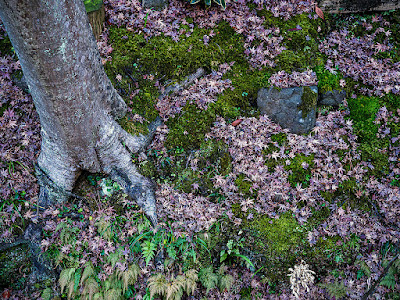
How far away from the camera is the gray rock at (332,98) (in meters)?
5.23

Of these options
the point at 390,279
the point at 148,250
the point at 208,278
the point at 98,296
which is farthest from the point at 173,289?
the point at 390,279

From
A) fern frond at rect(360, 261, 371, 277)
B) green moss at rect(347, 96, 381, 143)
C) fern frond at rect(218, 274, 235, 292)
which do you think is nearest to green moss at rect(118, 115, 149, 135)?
fern frond at rect(218, 274, 235, 292)

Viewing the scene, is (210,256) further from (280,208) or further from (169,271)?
(280,208)

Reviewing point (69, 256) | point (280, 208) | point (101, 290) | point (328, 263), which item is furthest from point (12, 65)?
point (328, 263)

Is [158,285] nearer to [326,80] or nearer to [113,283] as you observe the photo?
[113,283]

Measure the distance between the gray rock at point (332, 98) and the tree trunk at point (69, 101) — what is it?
11.1 ft

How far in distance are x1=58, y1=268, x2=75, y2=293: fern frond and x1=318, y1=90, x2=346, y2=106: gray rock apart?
5.40 m

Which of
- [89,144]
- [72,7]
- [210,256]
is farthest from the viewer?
[210,256]

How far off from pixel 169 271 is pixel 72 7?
3920 mm

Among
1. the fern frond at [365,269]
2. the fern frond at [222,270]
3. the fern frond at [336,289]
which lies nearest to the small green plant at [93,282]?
the fern frond at [222,270]

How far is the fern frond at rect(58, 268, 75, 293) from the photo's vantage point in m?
4.05

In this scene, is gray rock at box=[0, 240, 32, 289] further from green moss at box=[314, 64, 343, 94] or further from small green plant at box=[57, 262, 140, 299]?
green moss at box=[314, 64, 343, 94]

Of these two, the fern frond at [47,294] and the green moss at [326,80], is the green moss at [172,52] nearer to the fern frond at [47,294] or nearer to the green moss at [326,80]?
the green moss at [326,80]

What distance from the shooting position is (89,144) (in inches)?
162
